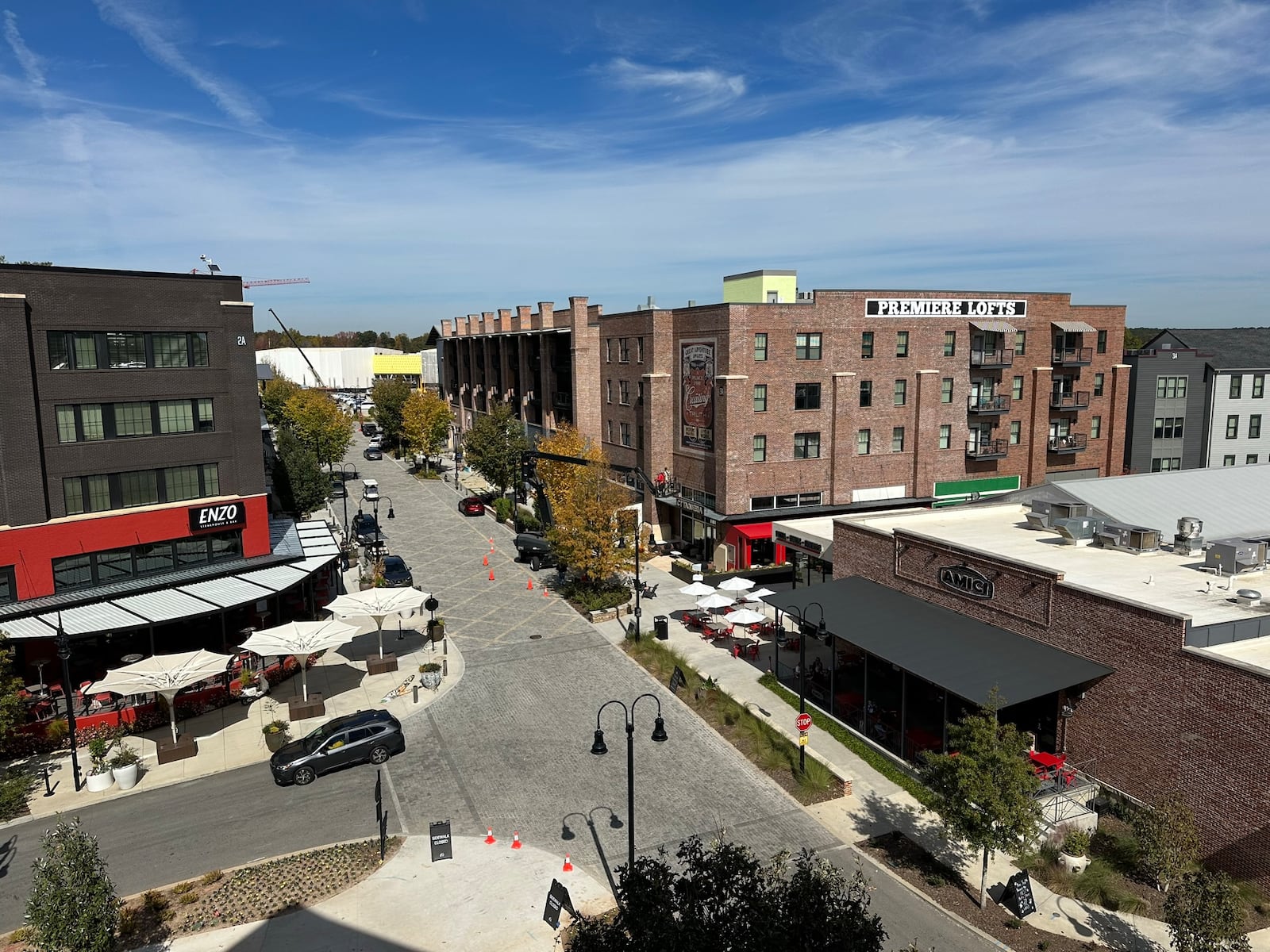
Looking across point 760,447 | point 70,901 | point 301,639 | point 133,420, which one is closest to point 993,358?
point 760,447

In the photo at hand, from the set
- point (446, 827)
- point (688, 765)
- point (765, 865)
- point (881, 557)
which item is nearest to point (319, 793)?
point (446, 827)

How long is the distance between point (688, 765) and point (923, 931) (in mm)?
8502

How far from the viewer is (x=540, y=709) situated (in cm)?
2791

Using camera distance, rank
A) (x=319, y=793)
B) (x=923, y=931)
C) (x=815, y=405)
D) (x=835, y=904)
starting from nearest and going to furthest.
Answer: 1. (x=835, y=904)
2. (x=923, y=931)
3. (x=319, y=793)
4. (x=815, y=405)

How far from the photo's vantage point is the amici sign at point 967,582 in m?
25.0

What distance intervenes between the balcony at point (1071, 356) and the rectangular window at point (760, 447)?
22035mm

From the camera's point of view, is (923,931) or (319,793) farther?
(319,793)

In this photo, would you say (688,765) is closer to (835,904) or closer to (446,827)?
(446,827)

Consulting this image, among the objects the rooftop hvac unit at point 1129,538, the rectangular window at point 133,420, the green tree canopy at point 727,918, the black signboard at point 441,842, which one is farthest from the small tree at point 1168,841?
the rectangular window at point 133,420

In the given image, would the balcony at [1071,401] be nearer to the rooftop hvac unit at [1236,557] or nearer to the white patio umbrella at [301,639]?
the rooftop hvac unit at [1236,557]

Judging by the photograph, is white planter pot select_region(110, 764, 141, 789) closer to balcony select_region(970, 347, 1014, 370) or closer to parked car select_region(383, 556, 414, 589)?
parked car select_region(383, 556, 414, 589)

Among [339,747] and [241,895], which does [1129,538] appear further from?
[241,895]

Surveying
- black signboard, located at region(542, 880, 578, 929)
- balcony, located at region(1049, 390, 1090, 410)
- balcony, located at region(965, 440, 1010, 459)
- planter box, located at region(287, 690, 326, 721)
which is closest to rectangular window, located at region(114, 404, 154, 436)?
planter box, located at region(287, 690, 326, 721)

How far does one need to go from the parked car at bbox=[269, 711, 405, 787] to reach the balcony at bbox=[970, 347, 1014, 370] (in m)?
40.6
